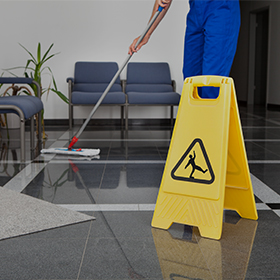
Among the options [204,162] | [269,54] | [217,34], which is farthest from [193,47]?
[269,54]

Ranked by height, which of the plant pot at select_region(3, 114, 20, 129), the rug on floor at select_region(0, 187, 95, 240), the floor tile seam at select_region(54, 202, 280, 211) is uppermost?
the plant pot at select_region(3, 114, 20, 129)

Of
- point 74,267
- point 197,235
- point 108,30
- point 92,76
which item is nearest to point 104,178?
point 197,235

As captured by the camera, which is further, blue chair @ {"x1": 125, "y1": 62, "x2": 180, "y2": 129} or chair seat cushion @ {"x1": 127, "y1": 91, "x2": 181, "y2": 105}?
blue chair @ {"x1": 125, "y1": 62, "x2": 180, "y2": 129}

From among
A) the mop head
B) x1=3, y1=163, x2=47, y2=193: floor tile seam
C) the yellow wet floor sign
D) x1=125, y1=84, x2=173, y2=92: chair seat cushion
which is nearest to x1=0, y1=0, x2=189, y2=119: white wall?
x1=125, y1=84, x2=173, y2=92: chair seat cushion

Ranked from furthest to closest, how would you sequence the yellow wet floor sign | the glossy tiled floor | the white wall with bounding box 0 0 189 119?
the white wall with bounding box 0 0 189 119 < the yellow wet floor sign < the glossy tiled floor

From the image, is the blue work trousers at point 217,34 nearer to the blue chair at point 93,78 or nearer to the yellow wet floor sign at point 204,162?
the yellow wet floor sign at point 204,162

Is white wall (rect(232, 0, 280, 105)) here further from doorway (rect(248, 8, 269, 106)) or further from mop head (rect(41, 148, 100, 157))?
mop head (rect(41, 148, 100, 157))

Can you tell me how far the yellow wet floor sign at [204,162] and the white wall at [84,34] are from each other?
3.79m

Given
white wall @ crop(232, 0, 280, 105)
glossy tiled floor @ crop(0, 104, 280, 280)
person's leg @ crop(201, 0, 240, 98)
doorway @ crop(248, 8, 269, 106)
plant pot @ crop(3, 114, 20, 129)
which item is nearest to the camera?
glossy tiled floor @ crop(0, 104, 280, 280)

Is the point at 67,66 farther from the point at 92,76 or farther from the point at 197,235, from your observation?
the point at 197,235

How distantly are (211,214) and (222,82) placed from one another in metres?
0.47

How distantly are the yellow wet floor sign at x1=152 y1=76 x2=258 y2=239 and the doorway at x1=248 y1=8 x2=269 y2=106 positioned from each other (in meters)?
7.80

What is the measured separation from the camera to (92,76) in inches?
199

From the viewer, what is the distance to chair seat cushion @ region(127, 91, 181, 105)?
4621 millimetres
